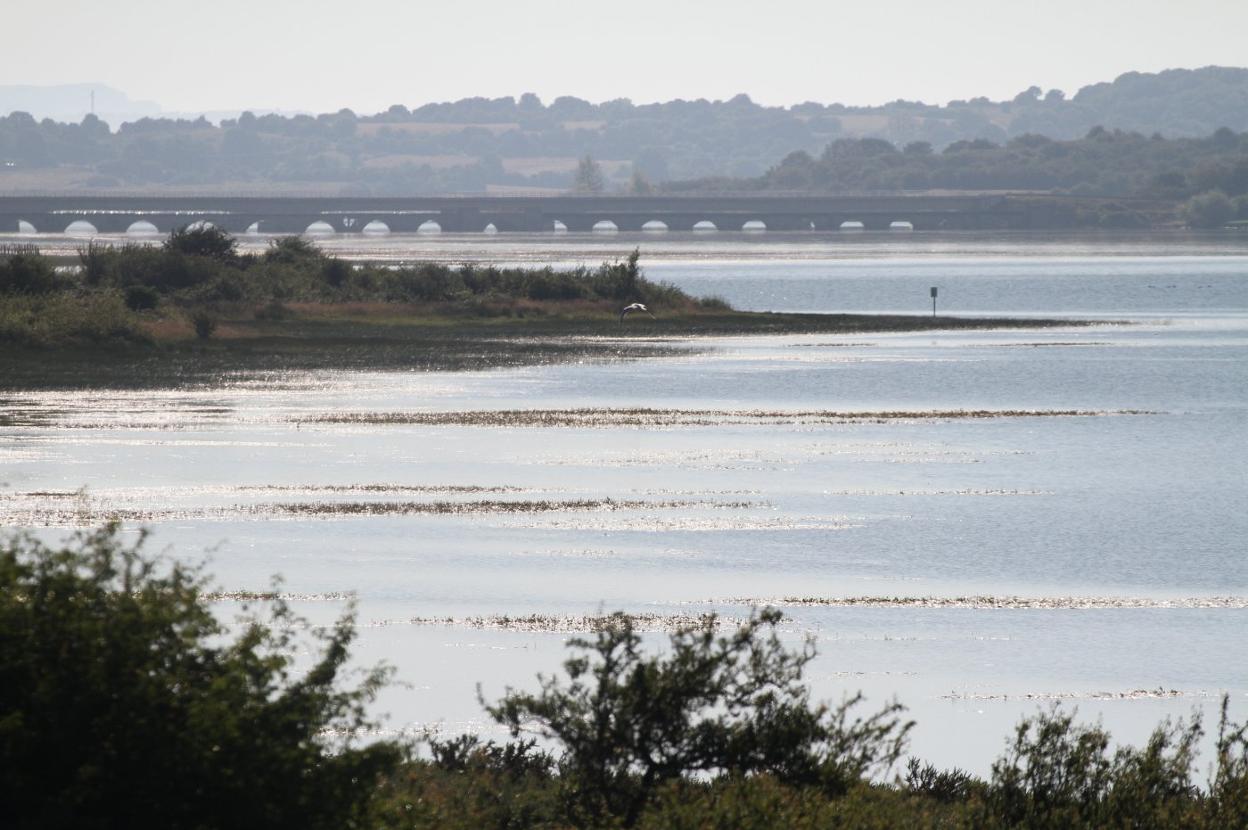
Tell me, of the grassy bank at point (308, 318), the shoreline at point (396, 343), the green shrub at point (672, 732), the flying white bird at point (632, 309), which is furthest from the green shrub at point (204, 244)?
the green shrub at point (672, 732)

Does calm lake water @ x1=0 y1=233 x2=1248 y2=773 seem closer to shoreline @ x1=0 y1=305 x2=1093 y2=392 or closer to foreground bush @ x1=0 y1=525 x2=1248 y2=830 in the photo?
shoreline @ x1=0 y1=305 x2=1093 y2=392

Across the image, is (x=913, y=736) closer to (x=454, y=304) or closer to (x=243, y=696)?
(x=243, y=696)

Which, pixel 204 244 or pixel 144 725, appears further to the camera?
pixel 204 244

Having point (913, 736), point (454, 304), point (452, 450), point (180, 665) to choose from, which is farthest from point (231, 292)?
point (180, 665)

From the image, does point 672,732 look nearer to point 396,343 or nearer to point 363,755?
point 363,755

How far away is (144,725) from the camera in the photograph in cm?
1187

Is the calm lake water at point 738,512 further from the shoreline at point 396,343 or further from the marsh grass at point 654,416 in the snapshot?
the shoreline at point 396,343

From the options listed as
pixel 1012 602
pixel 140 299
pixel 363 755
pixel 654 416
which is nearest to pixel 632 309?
pixel 140 299

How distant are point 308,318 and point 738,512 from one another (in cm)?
5346

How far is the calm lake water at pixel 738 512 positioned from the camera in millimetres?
23891

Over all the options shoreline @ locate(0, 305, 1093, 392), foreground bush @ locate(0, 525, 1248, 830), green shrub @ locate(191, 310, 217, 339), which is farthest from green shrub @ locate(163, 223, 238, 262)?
foreground bush @ locate(0, 525, 1248, 830)

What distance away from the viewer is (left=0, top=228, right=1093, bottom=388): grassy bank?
69188 mm

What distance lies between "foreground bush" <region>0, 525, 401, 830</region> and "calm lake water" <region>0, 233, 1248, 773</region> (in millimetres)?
7319

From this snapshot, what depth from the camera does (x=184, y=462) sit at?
1647 inches
